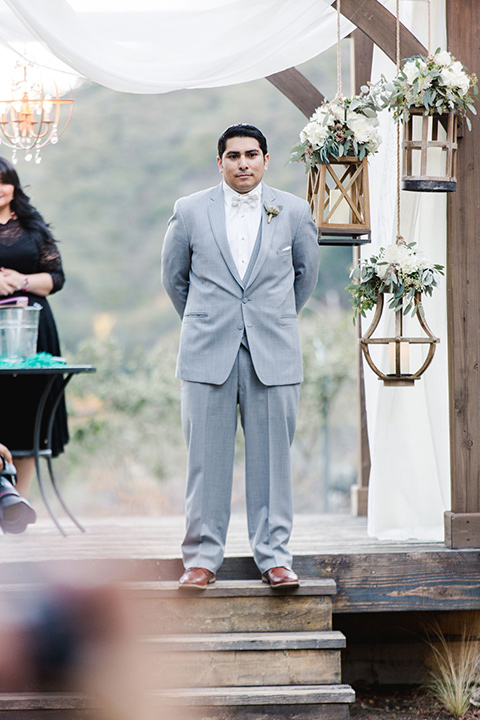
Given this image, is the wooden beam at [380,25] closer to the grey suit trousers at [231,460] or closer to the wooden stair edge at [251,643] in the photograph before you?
the grey suit trousers at [231,460]

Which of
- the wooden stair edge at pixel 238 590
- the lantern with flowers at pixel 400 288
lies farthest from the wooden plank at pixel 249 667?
the lantern with flowers at pixel 400 288

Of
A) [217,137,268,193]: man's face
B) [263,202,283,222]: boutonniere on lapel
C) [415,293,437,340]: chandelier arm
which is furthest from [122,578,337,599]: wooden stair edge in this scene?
[217,137,268,193]: man's face

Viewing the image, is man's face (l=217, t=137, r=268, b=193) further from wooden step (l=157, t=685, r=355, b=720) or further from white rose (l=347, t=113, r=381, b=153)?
wooden step (l=157, t=685, r=355, b=720)

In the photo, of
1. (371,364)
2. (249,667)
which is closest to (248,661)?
(249,667)

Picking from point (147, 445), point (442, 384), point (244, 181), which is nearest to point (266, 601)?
point (442, 384)

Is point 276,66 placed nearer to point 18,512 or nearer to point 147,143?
point 18,512

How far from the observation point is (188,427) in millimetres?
3275

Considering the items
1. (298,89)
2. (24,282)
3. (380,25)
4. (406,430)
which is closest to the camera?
(380,25)

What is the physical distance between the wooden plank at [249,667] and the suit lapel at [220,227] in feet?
4.30

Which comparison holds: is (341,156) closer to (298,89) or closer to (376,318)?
(376,318)

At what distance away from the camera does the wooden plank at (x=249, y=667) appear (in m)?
3.12

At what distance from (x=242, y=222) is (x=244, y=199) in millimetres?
82

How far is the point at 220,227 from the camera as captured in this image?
3.23m

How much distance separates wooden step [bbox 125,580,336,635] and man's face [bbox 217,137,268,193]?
4.77ft
